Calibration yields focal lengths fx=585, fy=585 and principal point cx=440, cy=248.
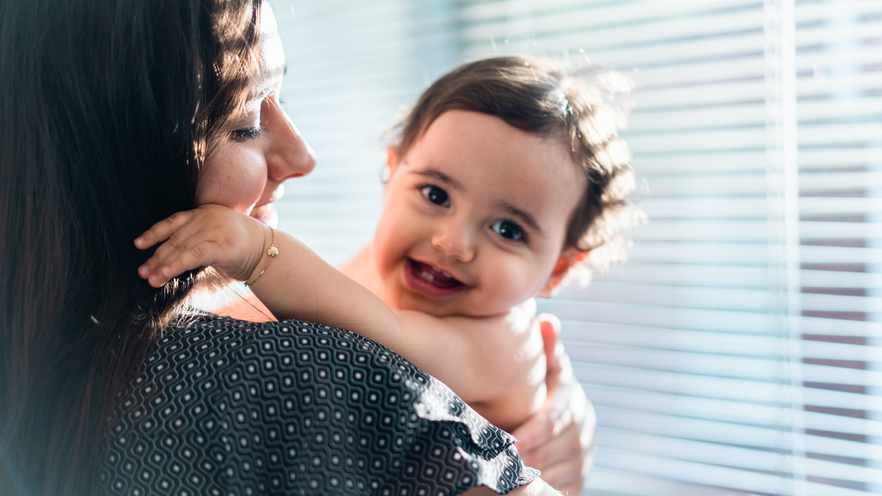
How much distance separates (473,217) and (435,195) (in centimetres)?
10

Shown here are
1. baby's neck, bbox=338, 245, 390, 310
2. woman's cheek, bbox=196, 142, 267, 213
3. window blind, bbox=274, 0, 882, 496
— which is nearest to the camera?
woman's cheek, bbox=196, 142, 267, 213

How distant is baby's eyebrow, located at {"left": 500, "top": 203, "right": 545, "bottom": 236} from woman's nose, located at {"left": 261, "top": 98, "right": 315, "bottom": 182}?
38 cm

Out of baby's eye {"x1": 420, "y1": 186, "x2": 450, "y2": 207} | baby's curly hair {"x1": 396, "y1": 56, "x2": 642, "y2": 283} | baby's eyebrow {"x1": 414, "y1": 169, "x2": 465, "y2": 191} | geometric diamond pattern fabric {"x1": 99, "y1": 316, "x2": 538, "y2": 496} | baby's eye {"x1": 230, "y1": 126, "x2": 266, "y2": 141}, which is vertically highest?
baby's curly hair {"x1": 396, "y1": 56, "x2": 642, "y2": 283}

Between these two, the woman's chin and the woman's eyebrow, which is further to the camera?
the woman's chin

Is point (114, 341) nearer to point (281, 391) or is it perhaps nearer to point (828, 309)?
point (281, 391)

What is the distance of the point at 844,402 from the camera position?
1482 mm

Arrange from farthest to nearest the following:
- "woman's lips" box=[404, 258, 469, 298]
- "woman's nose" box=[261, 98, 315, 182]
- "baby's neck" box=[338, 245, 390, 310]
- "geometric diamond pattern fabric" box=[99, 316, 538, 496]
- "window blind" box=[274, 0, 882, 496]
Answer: "window blind" box=[274, 0, 882, 496] < "baby's neck" box=[338, 245, 390, 310] < "woman's lips" box=[404, 258, 469, 298] < "woman's nose" box=[261, 98, 315, 182] < "geometric diamond pattern fabric" box=[99, 316, 538, 496]

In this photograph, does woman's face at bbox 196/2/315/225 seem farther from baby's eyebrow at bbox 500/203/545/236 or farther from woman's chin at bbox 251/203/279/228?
baby's eyebrow at bbox 500/203/545/236

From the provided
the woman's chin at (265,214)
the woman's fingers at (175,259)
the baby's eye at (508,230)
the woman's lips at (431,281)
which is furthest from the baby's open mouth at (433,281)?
the woman's fingers at (175,259)

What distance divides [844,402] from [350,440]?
143cm

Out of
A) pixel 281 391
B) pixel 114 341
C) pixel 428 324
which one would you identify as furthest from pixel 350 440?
pixel 428 324

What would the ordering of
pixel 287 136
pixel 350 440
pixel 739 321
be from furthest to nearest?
pixel 739 321 < pixel 287 136 < pixel 350 440

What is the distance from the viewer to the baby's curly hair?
3.74 ft

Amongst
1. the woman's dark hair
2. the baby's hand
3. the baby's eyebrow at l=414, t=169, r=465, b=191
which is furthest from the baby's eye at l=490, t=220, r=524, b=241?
the woman's dark hair
